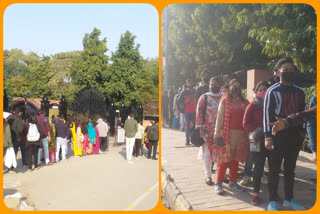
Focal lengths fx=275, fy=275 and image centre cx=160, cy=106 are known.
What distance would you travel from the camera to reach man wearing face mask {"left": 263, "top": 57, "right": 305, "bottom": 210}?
1.81m

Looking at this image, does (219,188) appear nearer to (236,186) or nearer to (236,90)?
(236,186)

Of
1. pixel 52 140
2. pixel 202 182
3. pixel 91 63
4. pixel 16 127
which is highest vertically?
pixel 91 63

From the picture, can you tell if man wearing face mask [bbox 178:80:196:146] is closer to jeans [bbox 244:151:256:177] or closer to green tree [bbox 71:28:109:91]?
jeans [bbox 244:151:256:177]

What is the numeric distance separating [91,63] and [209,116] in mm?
1053

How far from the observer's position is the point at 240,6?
193 cm

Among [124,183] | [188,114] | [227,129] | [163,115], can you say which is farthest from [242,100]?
[124,183]

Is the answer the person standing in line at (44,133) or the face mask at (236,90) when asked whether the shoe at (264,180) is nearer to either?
the face mask at (236,90)

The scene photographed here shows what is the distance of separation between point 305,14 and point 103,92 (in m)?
1.66

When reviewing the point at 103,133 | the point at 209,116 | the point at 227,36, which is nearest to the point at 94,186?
the point at 209,116

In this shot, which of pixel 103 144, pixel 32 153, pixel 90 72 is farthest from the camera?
pixel 103 144

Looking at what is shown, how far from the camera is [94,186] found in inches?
93.7

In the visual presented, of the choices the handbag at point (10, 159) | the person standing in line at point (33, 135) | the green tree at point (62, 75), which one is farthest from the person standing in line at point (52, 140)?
the green tree at point (62, 75)

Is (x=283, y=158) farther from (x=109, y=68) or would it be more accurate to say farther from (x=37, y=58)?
(x=37, y=58)

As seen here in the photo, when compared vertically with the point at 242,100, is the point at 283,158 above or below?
below
